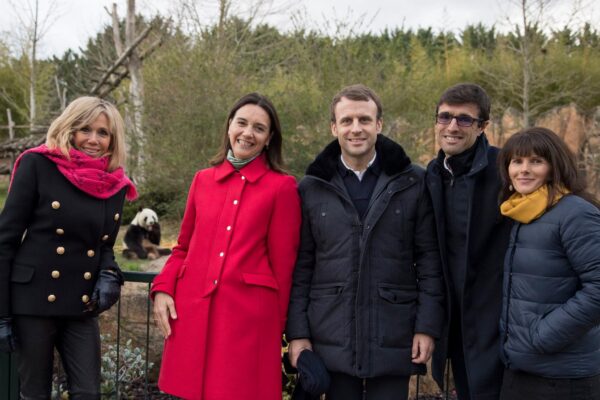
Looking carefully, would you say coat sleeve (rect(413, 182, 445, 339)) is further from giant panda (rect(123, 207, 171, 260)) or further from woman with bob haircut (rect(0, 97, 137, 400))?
giant panda (rect(123, 207, 171, 260))

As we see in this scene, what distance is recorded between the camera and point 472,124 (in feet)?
8.73

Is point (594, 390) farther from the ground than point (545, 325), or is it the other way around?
point (545, 325)

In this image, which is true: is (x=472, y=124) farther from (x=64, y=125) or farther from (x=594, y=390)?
(x=64, y=125)

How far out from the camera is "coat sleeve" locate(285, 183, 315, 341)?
8.43 feet

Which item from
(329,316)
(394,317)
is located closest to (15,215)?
(329,316)

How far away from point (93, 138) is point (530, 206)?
2025mm

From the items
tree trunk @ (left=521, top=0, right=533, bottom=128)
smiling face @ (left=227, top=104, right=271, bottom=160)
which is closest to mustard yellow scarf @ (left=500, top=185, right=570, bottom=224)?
smiling face @ (left=227, top=104, right=271, bottom=160)

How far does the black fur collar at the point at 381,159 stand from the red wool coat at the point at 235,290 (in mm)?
160

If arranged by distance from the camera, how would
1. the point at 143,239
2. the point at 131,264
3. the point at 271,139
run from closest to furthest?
the point at 271,139
the point at 131,264
the point at 143,239

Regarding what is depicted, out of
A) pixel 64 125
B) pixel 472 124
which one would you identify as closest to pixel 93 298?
pixel 64 125

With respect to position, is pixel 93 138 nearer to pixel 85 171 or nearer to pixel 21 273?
pixel 85 171

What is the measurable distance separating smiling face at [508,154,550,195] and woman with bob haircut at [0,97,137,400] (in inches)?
74.1

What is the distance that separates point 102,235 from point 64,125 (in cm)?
56

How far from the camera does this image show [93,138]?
2.76 m
